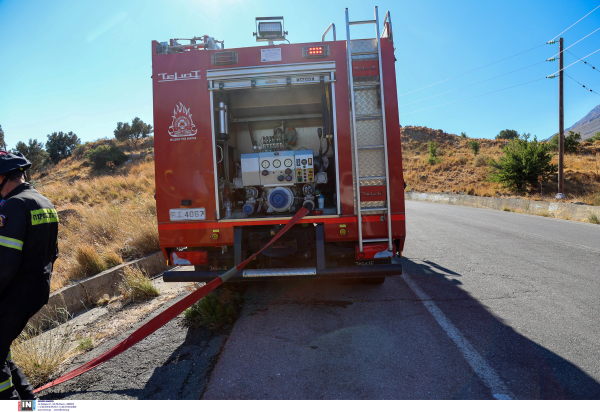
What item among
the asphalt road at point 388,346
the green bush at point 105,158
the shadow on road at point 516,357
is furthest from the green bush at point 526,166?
the green bush at point 105,158

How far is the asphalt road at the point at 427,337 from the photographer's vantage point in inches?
107

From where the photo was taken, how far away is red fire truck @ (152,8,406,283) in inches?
170

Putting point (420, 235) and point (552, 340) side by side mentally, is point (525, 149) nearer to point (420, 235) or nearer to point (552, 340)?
point (420, 235)

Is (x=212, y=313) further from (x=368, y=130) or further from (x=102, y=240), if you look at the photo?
(x=102, y=240)

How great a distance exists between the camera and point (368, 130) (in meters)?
4.37

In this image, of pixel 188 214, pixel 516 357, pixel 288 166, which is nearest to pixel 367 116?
pixel 288 166

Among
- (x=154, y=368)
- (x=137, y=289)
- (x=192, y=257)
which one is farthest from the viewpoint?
(x=137, y=289)

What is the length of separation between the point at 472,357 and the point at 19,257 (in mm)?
3633

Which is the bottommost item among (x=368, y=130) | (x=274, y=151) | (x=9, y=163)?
(x=9, y=163)

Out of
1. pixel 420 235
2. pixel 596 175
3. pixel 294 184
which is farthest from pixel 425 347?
pixel 596 175

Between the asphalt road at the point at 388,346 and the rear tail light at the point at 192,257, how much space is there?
764 mm

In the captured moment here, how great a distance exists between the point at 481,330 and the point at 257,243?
2.68 metres

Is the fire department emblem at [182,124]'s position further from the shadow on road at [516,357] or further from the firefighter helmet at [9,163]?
the shadow on road at [516,357]

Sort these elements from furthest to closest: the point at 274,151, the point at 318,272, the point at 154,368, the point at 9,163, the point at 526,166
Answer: the point at 526,166 → the point at 274,151 → the point at 318,272 → the point at 154,368 → the point at 9,163
